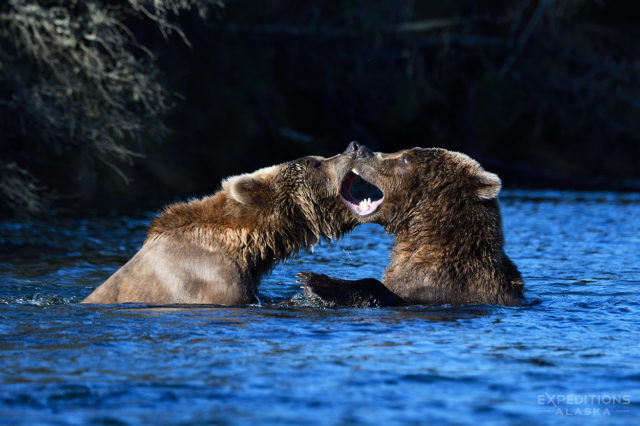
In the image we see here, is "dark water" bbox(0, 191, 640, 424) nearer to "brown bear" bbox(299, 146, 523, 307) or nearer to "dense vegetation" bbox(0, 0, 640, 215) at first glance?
"brown bear" bbox(299, 146, 523, 307)

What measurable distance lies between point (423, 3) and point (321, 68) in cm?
512

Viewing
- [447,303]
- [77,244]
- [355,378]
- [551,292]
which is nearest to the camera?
[355,378]

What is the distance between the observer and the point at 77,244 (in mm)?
11039

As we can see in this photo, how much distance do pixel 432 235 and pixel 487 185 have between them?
548mm

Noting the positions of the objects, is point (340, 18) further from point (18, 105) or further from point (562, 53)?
point (18, 105)

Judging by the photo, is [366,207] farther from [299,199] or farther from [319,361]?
[319,361]

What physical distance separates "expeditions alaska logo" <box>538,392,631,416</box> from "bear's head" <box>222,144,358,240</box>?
283cm

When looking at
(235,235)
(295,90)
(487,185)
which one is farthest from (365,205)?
(295,90)

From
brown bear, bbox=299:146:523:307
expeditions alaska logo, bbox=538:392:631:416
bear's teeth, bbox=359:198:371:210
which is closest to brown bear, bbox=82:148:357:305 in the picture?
bear's teeth, bbox=359:198:371:210

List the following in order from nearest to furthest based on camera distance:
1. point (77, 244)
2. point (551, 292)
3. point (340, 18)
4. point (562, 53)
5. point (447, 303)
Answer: point (447, 303), point (551, 292), point (77, 244), point (340, 18), point (562, 53)

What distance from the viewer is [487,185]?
6.91 metres

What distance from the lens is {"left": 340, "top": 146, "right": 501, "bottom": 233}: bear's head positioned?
22.8ft

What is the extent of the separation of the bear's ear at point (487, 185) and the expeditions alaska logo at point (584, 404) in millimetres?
2660

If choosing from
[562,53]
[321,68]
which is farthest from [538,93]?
[321,68]
